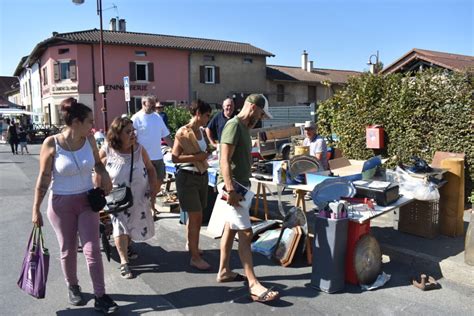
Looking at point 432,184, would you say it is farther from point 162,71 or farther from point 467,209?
point 162,71

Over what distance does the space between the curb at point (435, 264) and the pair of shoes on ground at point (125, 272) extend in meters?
2.79

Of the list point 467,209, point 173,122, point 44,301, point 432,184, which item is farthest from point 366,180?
point 173,122

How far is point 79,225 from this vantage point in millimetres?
3434

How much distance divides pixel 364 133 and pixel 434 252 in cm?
389

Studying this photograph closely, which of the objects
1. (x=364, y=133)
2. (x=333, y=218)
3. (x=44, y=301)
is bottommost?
(x=44, y=301)

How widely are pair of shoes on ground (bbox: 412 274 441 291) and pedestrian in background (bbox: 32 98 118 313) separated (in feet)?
8.96

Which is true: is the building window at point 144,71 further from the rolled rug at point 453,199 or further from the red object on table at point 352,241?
the red object on table at point 352,241

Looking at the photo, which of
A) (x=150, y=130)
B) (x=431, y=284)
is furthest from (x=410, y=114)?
(x=150, y=130)

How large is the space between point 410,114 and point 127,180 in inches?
197

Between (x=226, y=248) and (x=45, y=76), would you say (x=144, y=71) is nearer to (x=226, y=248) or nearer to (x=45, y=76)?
(x=45, y=76)

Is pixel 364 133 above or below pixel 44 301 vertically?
above

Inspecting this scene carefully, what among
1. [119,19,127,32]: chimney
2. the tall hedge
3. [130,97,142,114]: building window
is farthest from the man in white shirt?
[119,19,127,32]: chimney

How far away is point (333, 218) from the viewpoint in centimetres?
383

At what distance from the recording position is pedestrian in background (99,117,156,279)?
420cm
